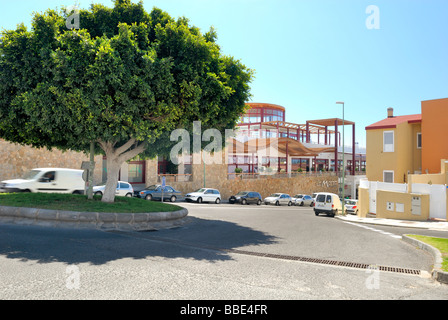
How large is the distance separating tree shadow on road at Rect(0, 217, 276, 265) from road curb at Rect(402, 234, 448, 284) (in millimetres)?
4184

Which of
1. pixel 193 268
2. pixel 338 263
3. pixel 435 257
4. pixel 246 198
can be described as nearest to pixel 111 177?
pixel 193 268

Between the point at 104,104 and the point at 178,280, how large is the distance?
7.41 meters

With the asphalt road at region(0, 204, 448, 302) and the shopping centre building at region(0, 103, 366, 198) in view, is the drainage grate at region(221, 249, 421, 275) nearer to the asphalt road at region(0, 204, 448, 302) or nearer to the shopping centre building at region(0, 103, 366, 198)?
the asphalt road at region(0, 204, 448, 302)

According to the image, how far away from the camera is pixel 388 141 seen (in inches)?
1225

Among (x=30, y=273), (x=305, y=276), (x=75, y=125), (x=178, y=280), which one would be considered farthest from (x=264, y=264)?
(x=75, y=125)

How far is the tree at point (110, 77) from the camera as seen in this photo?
10930mm

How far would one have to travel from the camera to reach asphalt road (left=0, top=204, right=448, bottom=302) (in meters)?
4.95

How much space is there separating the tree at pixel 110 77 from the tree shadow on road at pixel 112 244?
3.81 meters

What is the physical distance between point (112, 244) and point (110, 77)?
214 inches

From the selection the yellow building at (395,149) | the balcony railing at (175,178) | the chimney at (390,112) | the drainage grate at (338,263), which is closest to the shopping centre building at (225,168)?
the balcony railing at (175,178)

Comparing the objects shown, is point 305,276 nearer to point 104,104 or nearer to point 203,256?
point 203,256

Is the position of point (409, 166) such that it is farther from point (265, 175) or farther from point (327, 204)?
point (265, 175)

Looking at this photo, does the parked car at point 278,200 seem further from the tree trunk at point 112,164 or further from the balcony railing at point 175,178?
the tree trunk at point 112,164

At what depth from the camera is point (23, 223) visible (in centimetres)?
1034
